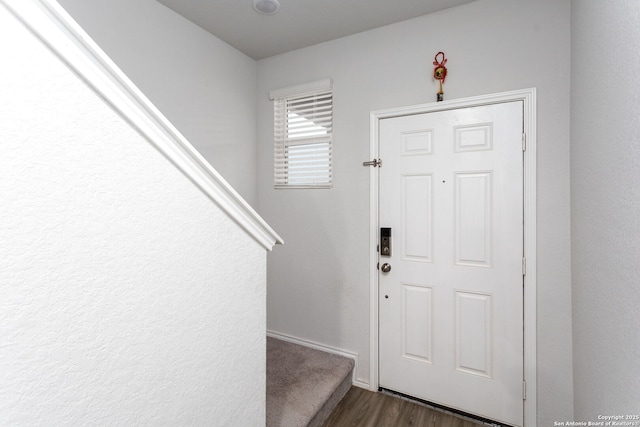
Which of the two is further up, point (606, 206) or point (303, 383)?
point (606, 206)

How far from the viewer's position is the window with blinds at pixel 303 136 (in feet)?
8.21

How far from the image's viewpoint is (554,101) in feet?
5.86

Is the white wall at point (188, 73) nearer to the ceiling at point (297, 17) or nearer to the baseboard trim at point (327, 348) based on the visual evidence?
the ceiling at point (297, 17)

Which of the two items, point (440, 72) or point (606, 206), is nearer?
point (606, 206)

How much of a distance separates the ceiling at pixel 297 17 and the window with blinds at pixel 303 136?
1.18 feet

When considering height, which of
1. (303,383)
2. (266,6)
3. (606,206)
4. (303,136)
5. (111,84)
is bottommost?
(303,383)

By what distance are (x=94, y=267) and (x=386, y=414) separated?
1.98 m

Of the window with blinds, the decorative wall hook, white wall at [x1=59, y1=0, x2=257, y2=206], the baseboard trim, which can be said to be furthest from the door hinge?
the baseboard trim

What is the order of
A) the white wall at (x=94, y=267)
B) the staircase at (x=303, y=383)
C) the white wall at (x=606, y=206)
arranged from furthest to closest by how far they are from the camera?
the staircase at (x=303, y=383)
the white wall at (x=606, y=206)
the white wall at (x=94, y=267)

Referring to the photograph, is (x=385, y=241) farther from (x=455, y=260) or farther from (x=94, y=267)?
(x=94, y=267)

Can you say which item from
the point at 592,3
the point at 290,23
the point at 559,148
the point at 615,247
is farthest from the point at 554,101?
the point at 290,23

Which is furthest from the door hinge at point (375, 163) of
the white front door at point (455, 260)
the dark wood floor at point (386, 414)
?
the dark wood floor at point (386, 414)

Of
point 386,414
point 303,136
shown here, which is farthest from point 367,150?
point 386,414

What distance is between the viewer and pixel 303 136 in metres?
2.62
